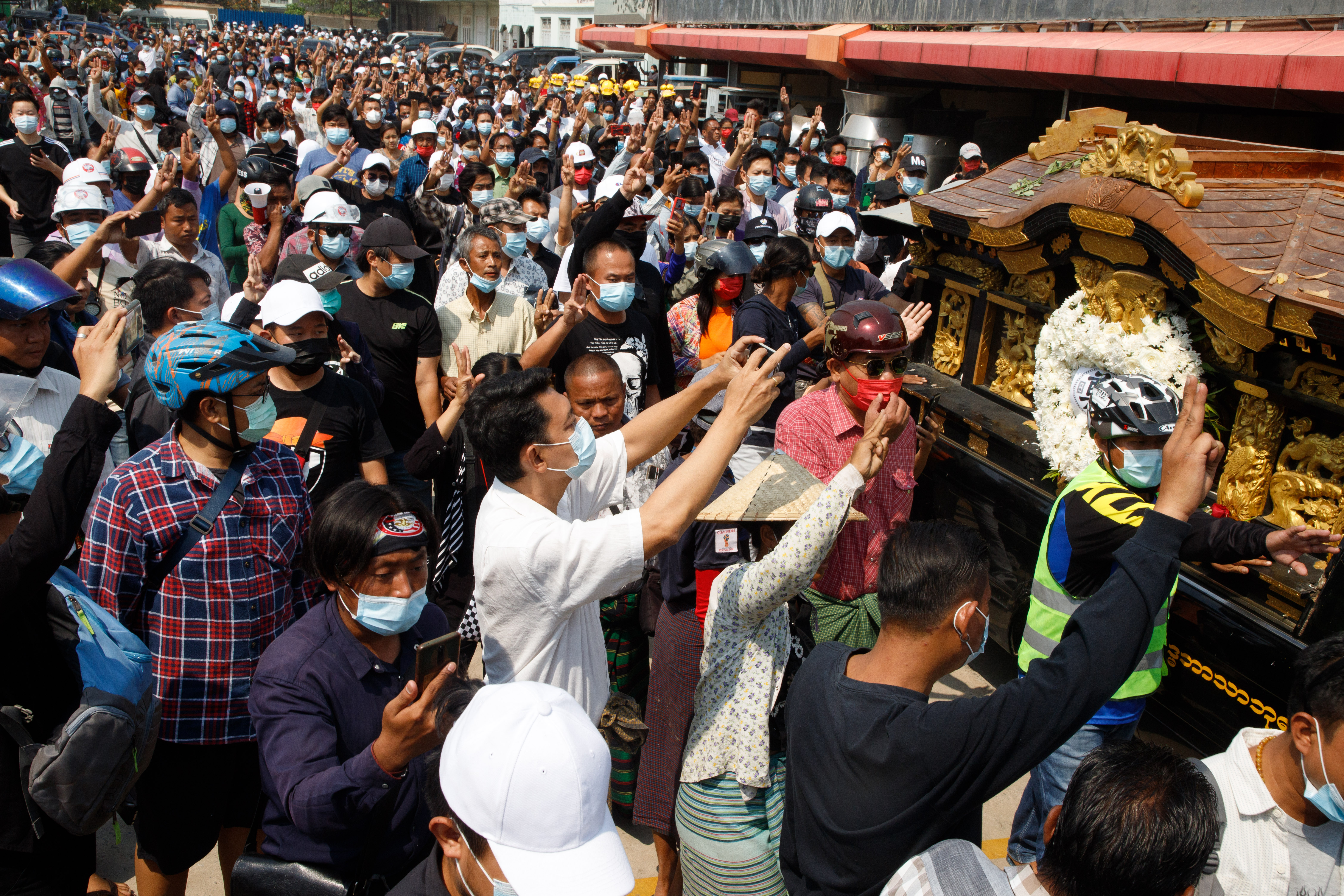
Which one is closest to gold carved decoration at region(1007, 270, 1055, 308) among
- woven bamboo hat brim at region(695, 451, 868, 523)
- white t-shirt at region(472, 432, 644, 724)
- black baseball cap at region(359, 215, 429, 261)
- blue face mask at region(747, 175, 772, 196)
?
woven bamboo hat brim at region(695, 451, 868, 523)

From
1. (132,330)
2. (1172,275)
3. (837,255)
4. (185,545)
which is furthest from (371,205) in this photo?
(1172,275)

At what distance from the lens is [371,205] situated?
324 inches

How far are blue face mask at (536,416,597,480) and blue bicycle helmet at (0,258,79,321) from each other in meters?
2.12

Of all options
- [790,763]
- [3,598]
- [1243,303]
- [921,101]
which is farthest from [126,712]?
[921,101]

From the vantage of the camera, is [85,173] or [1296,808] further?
[85,173]

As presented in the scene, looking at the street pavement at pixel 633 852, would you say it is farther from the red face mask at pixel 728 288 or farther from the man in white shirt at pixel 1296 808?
the red face mask at pixel 728 288

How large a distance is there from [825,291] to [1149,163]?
2518mm

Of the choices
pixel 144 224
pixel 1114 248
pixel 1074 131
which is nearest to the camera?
pixel 1114 248

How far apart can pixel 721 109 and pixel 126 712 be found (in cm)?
2293

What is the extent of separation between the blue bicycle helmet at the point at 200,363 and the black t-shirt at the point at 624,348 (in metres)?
2.04

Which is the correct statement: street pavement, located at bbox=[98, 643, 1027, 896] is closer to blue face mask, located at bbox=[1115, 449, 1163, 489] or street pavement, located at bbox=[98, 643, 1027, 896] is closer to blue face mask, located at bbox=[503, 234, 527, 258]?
blue face mask, located at bbox=[1115, 449, 1163, 489]

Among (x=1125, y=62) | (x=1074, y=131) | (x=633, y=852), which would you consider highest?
(x=1125, y=62)

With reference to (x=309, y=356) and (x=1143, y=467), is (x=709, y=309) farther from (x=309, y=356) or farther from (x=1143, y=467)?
(x=1143, y=467)

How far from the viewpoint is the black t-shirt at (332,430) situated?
3889 mm
